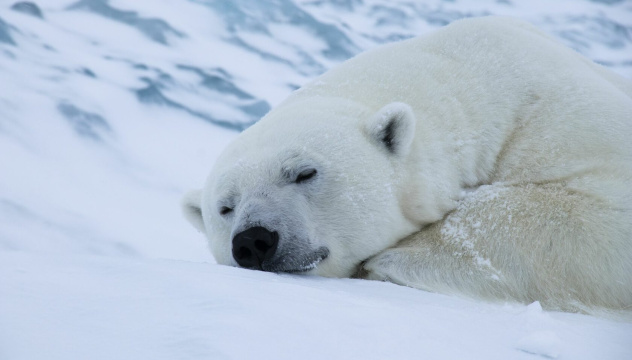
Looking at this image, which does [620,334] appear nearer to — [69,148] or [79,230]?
[79,230]

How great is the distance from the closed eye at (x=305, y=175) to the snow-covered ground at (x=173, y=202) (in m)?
0.47

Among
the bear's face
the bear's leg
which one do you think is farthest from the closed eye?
the bear's leg

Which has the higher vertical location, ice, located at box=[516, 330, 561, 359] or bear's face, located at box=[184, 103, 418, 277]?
ice, located at box=[516, 330, 561, 359]

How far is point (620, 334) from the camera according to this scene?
178cm

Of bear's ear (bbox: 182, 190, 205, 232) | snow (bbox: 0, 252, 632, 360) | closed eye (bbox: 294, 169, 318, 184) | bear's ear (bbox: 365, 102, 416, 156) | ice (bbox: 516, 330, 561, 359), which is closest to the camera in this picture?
snow (bbox: 0, 252, 632, 360)

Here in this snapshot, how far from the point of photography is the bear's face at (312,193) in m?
2.38

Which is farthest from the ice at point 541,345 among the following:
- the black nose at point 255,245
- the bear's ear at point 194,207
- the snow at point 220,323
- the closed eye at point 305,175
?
the bear's ear at point 194,207

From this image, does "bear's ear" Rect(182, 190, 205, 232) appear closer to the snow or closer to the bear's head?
the bear's head

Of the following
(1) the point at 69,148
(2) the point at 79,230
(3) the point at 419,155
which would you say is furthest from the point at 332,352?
(1) the point at 69,148

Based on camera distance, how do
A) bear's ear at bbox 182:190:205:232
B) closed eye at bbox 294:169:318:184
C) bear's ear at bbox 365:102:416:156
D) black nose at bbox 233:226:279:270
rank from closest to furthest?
1. black nose at bbox 233:226:279:270
2. closed eye at bbox 294:169:318:184
3. bear's ear at bbox 365:102:416:156
4. bear's ear at bbox 182:190:205:232

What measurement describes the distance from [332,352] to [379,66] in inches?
95.2

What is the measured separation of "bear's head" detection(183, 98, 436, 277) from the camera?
2385 mm

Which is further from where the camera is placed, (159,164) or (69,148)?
(159,164)

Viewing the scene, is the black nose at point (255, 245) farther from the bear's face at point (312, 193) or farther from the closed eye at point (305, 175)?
the closed eye at point (305, 175)
